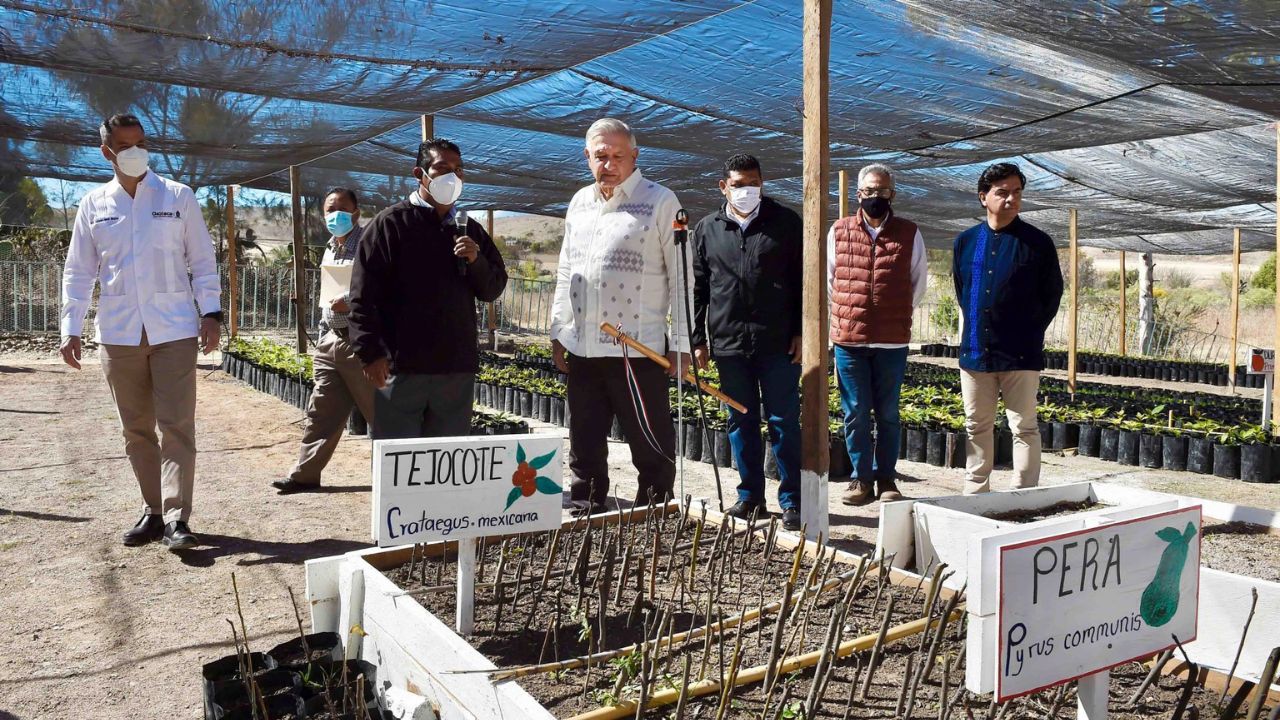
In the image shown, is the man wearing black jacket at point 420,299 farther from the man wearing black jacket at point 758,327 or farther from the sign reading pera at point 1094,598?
the sign reading pera at point 1094,598

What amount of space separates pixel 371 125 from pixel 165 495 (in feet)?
12.1

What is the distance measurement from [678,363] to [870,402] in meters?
1.54

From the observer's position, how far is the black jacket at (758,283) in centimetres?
432

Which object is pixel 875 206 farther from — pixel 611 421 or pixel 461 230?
pixel 461 230

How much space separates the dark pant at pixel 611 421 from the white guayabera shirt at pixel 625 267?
0.10m

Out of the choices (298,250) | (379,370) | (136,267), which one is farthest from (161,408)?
(298,250)

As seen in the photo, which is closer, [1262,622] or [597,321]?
[1262,622]

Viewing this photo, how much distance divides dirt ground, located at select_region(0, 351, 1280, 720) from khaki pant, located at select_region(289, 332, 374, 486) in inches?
8.4

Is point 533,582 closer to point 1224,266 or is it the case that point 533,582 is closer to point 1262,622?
point 1262,622

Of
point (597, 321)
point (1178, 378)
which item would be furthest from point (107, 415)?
point (1178, 378)

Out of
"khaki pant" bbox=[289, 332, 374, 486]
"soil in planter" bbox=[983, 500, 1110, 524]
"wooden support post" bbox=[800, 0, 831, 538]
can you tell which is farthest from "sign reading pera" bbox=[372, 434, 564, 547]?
"khaki pant" bbox=[289, 332, 374, 486]

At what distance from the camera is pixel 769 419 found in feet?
14.5

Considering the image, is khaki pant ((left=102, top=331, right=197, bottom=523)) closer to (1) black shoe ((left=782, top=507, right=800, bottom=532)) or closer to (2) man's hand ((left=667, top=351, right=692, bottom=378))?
(2) man's hand ((left=667, top=351, right=692, bottom=378))

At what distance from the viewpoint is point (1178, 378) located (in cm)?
1576
